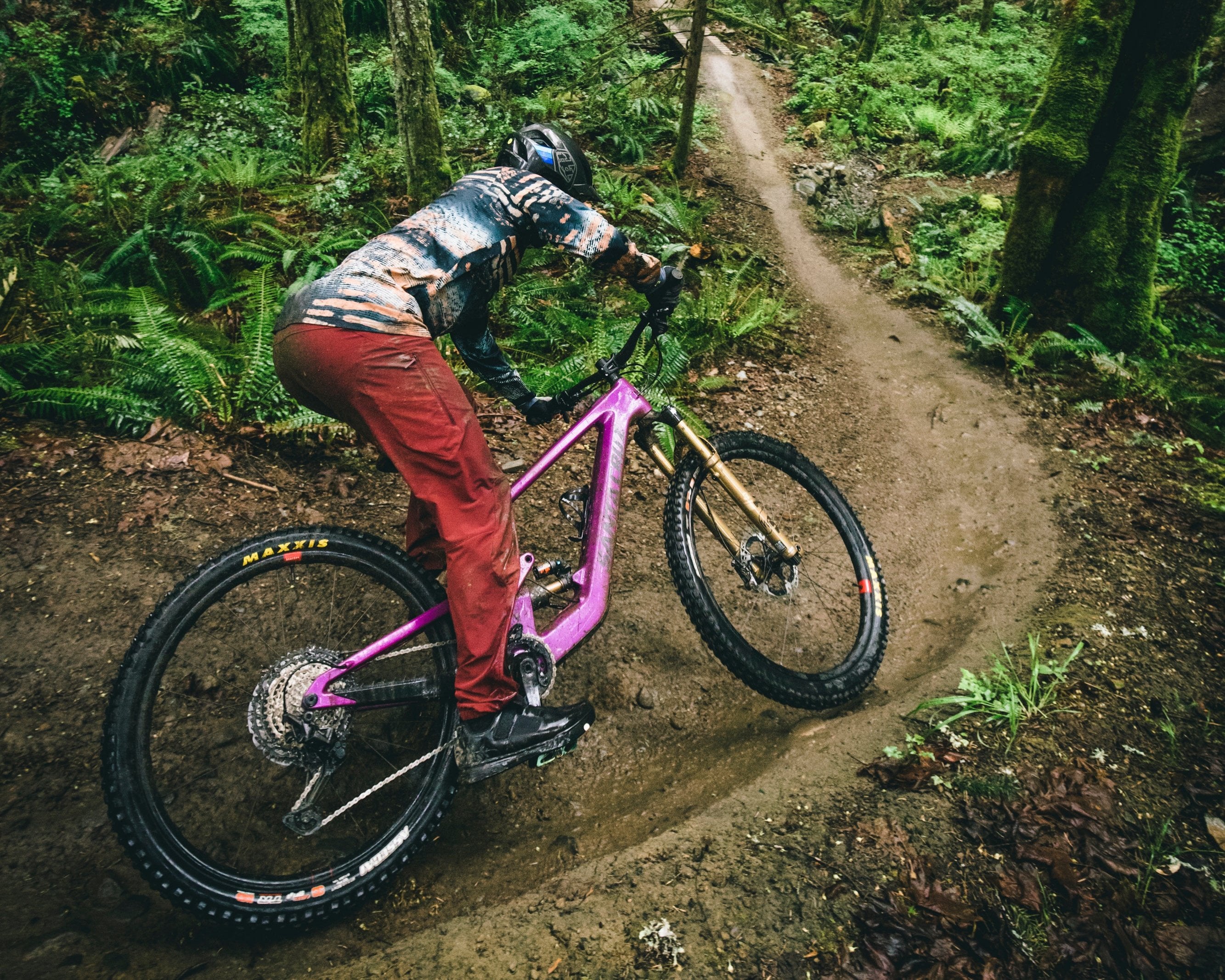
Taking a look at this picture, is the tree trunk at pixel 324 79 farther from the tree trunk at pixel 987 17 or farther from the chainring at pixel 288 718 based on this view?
the tree trunk at pixel 987 17

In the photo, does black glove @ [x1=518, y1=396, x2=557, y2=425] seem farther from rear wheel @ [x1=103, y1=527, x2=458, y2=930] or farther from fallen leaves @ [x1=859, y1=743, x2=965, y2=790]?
fallen leaves @ [x1=859, y1=743, x2=965, y2=790]

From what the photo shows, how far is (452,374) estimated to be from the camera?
2496 millimetres

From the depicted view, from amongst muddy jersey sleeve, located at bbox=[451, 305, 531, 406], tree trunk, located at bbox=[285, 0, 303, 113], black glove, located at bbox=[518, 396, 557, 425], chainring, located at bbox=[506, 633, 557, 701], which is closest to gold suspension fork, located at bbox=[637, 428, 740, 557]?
black glove, located at bbox=[518, 396, 557, 425]

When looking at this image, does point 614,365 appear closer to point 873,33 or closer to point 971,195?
point 971,195

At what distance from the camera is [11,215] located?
571cm

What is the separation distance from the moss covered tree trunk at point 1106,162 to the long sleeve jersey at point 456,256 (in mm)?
5908

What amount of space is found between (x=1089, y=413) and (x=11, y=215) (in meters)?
10.0

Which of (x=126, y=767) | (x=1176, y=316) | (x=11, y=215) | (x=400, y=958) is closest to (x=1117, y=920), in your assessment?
(x=400, y=958)

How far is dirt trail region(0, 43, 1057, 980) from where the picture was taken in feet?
7.35

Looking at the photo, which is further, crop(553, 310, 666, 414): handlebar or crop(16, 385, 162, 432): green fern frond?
crop(16, 385, 162, 432): green fern frond

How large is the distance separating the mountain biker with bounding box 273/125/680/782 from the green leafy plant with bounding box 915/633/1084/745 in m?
1.92

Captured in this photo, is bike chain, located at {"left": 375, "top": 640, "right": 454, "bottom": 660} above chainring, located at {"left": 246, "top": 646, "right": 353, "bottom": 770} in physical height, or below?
above

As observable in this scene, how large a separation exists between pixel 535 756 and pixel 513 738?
0.46ft

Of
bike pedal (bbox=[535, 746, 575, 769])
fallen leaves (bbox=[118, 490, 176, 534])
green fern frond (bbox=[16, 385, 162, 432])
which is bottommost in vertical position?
bike pedal (bbox=[535, 746, 575, 769])
